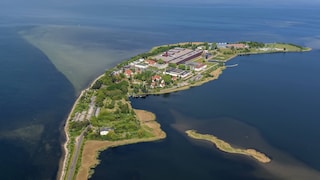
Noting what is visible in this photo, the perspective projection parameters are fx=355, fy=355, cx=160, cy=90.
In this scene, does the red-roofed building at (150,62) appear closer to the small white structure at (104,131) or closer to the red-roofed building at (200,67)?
the red-roofed building at (200,67)

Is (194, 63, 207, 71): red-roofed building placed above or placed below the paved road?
above

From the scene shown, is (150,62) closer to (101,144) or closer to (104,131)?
(104,131)

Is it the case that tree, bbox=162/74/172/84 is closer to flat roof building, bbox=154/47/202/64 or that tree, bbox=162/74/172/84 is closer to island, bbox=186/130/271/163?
flat roof building, bbox=154/47/202/64

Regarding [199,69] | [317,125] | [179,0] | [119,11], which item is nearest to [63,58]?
[199,69]

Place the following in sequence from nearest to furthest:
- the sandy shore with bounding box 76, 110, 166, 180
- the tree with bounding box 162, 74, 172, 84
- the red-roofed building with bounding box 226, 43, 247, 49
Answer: the sandy shore with bounding box 76, 110, 166, 180 < the tree with bounding box 162, 74, 172, 84 < the red-roofed building with bounding box 226, 43, 247, 49

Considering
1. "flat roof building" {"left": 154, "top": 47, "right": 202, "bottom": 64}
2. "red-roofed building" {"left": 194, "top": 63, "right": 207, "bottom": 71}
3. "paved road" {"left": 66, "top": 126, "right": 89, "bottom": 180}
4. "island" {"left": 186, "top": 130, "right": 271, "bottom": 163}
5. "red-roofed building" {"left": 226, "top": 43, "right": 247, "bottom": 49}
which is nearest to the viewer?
"paved road" {"left": 66, "top": 126, "right": 89, "bottom": 180}

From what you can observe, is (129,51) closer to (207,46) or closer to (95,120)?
(207,46)

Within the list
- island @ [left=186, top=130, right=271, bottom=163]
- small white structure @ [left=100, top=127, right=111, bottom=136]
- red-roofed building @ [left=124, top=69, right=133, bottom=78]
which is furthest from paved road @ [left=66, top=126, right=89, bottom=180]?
red-roofed building @ [left=124, top=69, right=133, bottom=78]
